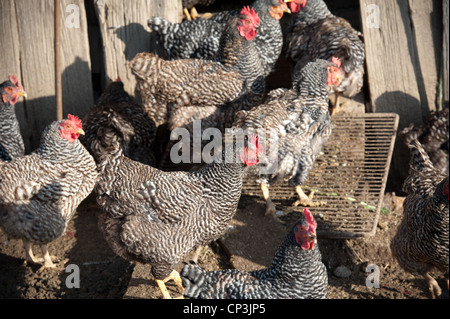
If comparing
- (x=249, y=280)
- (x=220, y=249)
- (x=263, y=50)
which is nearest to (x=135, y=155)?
(x=220, y=249)

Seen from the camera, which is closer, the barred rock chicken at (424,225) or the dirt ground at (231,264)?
the barred rock chicken at (424,225)

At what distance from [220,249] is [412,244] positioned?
175 centimetres

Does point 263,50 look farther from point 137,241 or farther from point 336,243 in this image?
point 137,241

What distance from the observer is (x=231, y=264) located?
15.5ft

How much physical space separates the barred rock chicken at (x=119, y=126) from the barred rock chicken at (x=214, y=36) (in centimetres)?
83

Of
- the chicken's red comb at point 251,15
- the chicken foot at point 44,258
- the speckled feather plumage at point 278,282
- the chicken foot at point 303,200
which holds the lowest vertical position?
the chicken foot at point 44,258

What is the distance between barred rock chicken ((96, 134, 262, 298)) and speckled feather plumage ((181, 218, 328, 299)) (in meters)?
0.54

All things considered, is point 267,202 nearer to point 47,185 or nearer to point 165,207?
point 165,207

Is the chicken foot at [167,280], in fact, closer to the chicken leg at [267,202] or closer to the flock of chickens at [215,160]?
the flock of chickens at [215,160]

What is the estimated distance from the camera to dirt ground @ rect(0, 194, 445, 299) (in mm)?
4684

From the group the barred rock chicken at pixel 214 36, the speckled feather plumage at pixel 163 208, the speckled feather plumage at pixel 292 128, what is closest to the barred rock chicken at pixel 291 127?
the speckled feather plumage at pixel 292 128

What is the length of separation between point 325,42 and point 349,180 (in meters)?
1.68

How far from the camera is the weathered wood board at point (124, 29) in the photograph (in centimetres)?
602

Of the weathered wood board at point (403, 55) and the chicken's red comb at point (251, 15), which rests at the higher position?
the chicken's red comb at point (251, 15)
